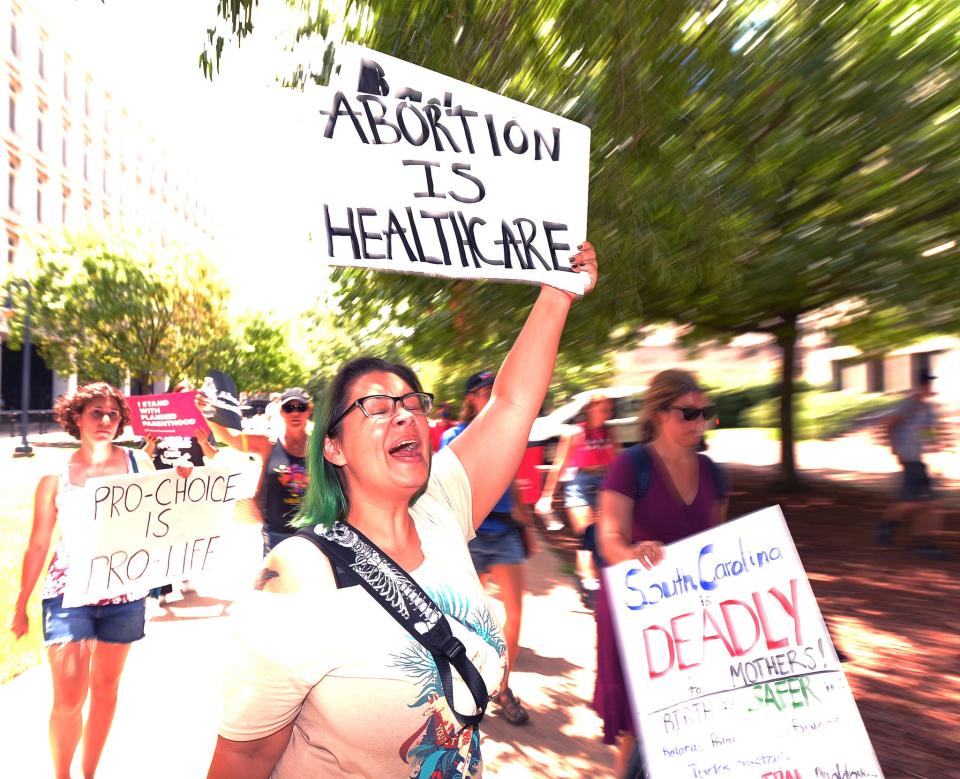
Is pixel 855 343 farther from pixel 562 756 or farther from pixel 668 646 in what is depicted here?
pixel 668 646

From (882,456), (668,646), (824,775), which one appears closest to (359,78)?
(668,646)

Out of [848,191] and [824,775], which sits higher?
[848,191]

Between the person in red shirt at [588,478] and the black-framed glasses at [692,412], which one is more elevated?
the black-framed glasses at [692,412]

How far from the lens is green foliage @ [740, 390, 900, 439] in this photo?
26.4 m

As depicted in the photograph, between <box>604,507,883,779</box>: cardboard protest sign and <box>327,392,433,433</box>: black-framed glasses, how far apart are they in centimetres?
143

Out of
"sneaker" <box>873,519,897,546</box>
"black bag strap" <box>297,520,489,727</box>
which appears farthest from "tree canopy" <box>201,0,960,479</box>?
"sneaker" <box>873,519,897,546</box>

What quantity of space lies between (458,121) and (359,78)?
314 mm

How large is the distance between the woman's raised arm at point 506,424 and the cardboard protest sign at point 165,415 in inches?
192

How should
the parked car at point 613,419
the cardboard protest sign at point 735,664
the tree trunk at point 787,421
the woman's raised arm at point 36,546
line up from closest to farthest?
1. the cardboard protest sign at point 735,664
2. the woman's raised arm at point 36,546
3. the tree trunk at point 787,421
4. the parked car at point 613,419

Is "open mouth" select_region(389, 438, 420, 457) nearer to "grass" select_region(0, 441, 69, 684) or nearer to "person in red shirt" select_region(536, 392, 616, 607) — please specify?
"grass" select_region(0, 441, 69, 684)

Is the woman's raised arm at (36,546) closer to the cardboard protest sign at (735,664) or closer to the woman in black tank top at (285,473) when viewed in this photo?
the woman in black tank top at (285,473)

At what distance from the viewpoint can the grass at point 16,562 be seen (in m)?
5.54

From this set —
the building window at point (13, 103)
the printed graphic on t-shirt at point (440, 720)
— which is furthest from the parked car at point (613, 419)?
the building window at point (13, 103)

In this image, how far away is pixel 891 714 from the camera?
477 centimetres
